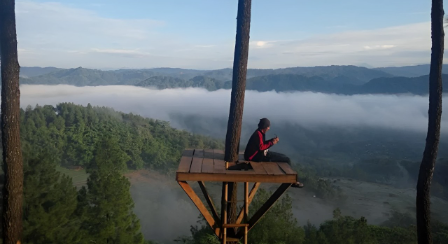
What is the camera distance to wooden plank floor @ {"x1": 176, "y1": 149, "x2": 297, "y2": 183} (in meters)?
4.58

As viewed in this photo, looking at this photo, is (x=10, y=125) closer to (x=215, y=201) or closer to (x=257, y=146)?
(x=257, y=146)

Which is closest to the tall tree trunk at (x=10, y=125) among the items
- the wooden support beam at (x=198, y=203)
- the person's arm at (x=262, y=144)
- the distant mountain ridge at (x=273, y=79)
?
the wooden support beam at (x=198, y=203)

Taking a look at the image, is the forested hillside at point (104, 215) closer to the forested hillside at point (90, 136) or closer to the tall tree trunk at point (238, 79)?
the tall tree trunk at point (238, 79)

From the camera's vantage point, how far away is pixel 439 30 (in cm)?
658

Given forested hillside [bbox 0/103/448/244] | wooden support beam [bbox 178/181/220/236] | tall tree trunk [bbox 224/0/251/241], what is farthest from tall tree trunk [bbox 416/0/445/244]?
forested hillside [bbox 0/103/448/244]

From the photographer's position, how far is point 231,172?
4.66m

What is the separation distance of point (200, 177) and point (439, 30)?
5.43 m

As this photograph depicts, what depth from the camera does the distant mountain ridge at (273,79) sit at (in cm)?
11838

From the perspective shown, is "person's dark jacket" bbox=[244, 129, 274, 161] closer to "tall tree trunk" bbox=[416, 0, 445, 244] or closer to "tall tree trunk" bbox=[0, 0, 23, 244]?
"tall tree trunk" bbox=[416, 0, 445, 244]

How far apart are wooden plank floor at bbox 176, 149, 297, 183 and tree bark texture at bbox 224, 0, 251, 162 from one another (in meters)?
0.93

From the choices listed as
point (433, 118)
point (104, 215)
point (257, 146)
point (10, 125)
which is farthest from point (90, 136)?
point (433, 118)

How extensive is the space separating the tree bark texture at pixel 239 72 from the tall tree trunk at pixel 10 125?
373 cm

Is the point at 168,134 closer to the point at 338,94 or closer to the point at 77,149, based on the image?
the point at 77,149

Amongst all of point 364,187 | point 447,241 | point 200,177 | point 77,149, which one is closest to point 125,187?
point 200,177
